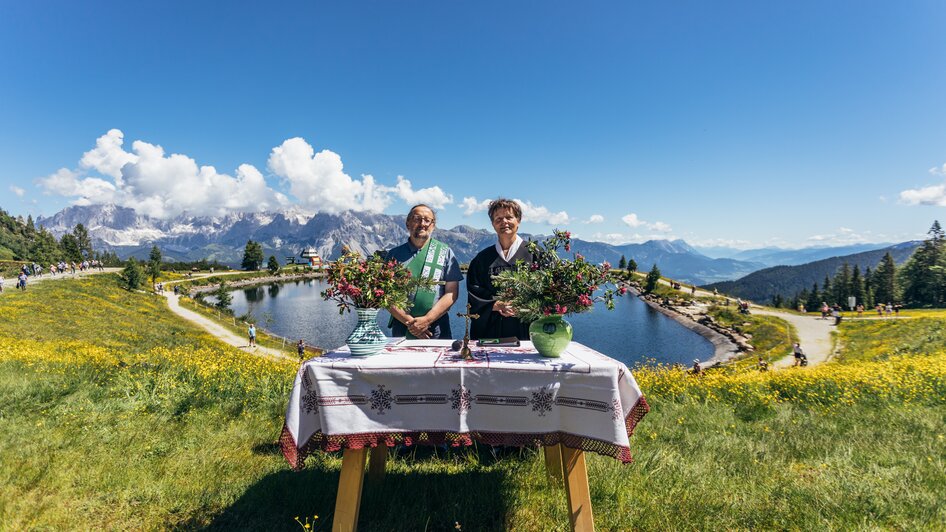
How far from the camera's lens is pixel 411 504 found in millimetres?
4180

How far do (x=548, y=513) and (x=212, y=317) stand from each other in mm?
53127

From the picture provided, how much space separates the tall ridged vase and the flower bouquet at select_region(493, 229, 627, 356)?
118 centimetres

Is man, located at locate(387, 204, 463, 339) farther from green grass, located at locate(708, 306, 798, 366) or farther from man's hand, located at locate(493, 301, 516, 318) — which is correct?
green grass, located at locate(708, 306, 798, 366)

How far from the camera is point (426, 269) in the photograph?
216 inches

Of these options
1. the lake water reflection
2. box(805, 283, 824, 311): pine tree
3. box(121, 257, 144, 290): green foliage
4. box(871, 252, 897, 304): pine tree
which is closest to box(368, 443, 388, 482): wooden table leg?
the lake water reflection

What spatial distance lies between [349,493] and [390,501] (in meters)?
0.94

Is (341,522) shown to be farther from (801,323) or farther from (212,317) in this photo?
(801,323)

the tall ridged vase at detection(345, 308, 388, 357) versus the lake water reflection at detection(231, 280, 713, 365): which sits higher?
the tall ridged vase at detection(345, 308, 388, 357)

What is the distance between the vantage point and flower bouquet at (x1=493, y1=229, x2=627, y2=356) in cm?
339

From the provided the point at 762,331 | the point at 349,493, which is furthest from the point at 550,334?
the point at 762,331

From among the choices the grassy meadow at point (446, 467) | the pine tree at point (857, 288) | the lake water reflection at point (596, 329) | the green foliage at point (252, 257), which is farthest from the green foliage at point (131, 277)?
the pine tree at point (857, 288)

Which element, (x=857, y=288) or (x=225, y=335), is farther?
(x=857, y=288)

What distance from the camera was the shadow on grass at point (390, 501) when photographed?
3.87m

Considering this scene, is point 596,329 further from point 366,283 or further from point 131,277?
point 131,277
